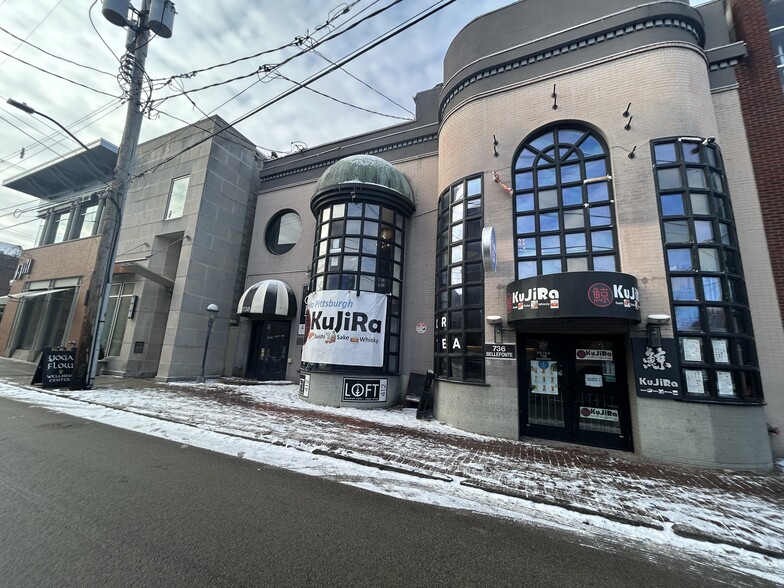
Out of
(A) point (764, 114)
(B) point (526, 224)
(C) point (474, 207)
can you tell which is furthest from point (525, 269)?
(A) point (764, 114)

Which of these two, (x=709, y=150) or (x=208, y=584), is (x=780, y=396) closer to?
(x=709, y=150)

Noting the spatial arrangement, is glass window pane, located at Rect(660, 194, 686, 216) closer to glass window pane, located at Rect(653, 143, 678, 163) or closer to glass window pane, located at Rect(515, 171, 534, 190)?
glass window pane, located at Rect(653, 143, 678, 163)

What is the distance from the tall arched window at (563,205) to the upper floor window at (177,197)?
48.5 ft

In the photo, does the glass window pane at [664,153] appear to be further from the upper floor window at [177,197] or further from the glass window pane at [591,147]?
the upper floor window at [177,197]

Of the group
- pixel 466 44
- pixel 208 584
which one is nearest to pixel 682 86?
pixel 466 44

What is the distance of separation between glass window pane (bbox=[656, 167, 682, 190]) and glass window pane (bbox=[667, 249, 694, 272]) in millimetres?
1498

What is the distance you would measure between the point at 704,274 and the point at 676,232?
1028mm

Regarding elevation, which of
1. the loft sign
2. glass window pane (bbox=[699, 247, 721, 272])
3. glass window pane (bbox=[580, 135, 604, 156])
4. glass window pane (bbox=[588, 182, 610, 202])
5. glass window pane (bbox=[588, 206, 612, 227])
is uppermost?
glass window pane (bbox=[580, 135, 604, 156])

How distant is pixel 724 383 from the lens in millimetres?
6488

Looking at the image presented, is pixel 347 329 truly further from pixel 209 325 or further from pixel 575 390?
pixel 209 325

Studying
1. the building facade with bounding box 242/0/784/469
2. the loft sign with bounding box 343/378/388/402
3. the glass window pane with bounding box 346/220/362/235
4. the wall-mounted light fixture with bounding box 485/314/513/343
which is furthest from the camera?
the glass window pane with bounding box 346/220/362/235

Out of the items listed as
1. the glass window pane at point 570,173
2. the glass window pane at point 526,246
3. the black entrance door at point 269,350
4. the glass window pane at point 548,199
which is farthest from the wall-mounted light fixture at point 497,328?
the black entrance door at point 269,350

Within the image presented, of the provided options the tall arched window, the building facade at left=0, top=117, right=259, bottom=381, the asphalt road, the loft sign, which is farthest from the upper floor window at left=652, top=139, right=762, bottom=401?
the building facade at left=0, top=117, right=259, bottom=381

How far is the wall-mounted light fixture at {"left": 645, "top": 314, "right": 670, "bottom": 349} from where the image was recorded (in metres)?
6.68
